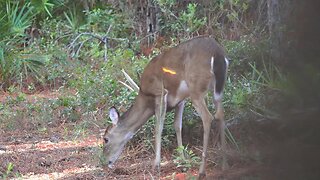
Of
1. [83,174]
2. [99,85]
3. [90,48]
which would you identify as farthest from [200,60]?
[90,48]

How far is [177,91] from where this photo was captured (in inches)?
265

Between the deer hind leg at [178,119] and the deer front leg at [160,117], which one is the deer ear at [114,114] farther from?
the deer hind leg at [178,119]

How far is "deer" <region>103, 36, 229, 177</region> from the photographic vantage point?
20.4 feet

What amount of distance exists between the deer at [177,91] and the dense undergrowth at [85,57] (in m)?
0.23

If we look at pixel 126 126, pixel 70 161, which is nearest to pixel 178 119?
pixel 126 126

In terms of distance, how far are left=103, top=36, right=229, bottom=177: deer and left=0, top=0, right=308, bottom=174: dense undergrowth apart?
0.23 meters

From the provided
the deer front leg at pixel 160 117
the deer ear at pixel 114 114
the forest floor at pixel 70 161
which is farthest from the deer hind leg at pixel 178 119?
the deer ear at pixel 114 114

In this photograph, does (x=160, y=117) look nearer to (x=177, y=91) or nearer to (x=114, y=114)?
(x=177, y=91)

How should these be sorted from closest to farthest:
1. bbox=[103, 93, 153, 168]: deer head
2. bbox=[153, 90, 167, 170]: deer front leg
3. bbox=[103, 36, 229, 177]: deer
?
bbox=[103, 36, 229, 177]: deer < bbox=[153, 90, 167, 170]: deer front leg < bbox=[103, 93, 153, 168]: deer head

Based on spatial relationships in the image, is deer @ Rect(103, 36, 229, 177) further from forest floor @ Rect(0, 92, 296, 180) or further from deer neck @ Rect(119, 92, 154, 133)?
forest floor @ Rect(0, 92, 296, 180)

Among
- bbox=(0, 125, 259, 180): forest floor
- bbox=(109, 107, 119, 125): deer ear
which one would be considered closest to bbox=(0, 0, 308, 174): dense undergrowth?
bbox=(0, 125, 259, 180): forest floor

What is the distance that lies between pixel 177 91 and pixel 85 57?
9973 millimetres

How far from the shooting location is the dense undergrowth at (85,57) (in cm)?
902

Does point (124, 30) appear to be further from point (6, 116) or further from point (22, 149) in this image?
point (22, 149)
